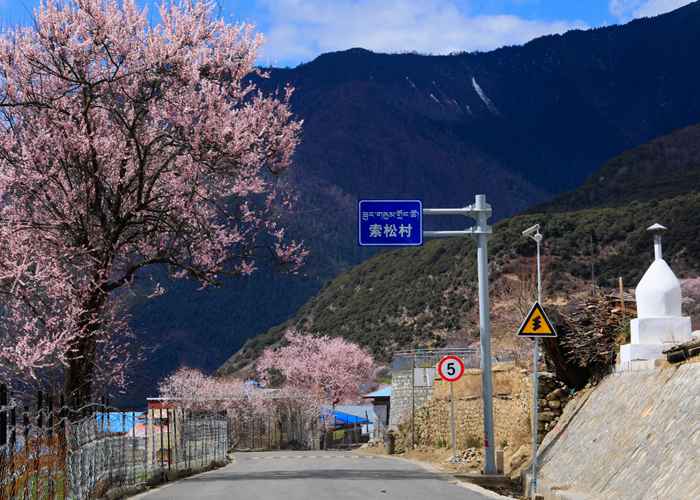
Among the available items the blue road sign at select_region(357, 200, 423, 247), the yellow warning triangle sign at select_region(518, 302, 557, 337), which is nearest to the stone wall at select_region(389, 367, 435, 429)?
the blue road sign at select_region(357, 200, 423, 247)

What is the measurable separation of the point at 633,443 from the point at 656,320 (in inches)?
157

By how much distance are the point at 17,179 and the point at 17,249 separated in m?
1.48

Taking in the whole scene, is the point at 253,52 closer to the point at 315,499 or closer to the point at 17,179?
the point at 17,179

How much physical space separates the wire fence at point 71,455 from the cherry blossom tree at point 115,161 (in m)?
2.10

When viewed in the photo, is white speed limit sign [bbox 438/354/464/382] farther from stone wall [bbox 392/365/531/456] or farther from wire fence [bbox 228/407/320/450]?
wire fence [bbox 228/407/320/450]

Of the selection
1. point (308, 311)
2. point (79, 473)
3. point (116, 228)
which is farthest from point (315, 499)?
point (308, 311)

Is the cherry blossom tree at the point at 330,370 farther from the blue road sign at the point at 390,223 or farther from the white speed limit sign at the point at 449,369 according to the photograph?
the blue road sign at the point at 390,223

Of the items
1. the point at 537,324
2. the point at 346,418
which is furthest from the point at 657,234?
the point at 346,418

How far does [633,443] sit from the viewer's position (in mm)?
14078

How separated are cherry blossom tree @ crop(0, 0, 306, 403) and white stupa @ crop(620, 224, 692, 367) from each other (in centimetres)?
932

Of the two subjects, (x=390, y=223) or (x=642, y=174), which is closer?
(x=390, y=223)

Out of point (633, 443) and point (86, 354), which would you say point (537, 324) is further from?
point (86, 354)

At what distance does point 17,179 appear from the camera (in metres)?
22.2

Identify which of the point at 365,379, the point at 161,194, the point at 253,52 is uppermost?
the point at 253,52
